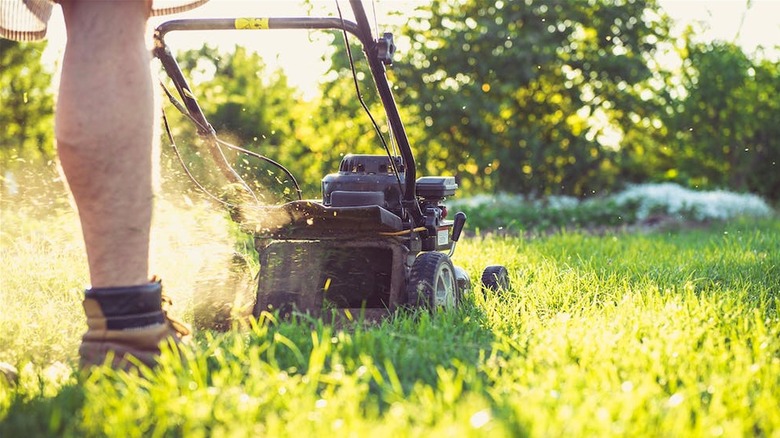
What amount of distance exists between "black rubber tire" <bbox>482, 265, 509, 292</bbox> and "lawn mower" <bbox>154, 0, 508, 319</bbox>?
0.30ft

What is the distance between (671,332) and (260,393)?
980 millimetres

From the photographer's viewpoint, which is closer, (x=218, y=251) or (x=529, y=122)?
(x=218, y=251)

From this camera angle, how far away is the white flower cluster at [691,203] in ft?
30.5

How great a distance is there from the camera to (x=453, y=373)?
1.73 metres

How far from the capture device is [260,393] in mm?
1568

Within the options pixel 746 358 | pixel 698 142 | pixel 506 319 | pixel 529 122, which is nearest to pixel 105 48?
pixel 506 319

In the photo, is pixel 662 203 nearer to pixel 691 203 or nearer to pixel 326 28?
pixel 691 203

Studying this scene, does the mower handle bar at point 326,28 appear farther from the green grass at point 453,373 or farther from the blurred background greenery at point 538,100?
the blurred background greenery at point 538,100

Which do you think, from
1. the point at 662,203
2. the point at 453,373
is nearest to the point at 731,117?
the point at 662,203

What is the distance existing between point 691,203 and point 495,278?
24.0 ft

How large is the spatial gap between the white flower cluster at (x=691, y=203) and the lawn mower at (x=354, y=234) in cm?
676

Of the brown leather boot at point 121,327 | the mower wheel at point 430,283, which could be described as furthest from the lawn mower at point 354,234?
the brown leather boot at point 121,327

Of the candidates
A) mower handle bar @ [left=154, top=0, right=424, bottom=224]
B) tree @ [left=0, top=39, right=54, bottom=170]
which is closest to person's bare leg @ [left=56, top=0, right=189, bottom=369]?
mower handle bar @ [left=154, top=0, right=424, bottom=224]

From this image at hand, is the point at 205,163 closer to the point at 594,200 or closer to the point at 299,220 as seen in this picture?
the point at 299,220
